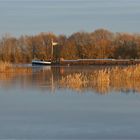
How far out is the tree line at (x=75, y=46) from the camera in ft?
167

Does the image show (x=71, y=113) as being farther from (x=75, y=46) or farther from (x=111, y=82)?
(x=75, y=46)

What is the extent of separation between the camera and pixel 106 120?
25.7 ft

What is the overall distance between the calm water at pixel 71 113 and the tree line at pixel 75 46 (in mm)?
35521

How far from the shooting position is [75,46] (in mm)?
54500

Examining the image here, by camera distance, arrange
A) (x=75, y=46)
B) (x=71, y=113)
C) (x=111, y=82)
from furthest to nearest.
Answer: (x=75, y=46) < (x=111, y=82) < (x=71, y=113)

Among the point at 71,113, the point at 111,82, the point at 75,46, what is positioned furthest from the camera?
the point at 75,46

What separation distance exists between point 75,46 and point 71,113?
151ft

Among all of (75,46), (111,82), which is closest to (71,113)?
(111,82)

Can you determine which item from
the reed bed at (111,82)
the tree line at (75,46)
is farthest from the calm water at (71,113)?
the tree line at (75,46)

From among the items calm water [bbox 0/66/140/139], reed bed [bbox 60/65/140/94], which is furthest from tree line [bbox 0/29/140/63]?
calm water [bbox 0/66/140/139]

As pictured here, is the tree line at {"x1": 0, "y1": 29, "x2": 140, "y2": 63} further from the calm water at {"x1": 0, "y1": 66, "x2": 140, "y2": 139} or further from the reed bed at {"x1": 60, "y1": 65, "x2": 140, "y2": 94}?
the calm water at {"x1": 0, "y1": 66, "x2": 140, "y2": 139}

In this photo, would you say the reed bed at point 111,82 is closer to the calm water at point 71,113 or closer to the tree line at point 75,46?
the calm water at point 71,113

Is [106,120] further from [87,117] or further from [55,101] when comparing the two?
[55,101]

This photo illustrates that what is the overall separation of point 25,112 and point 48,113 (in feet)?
1.59
